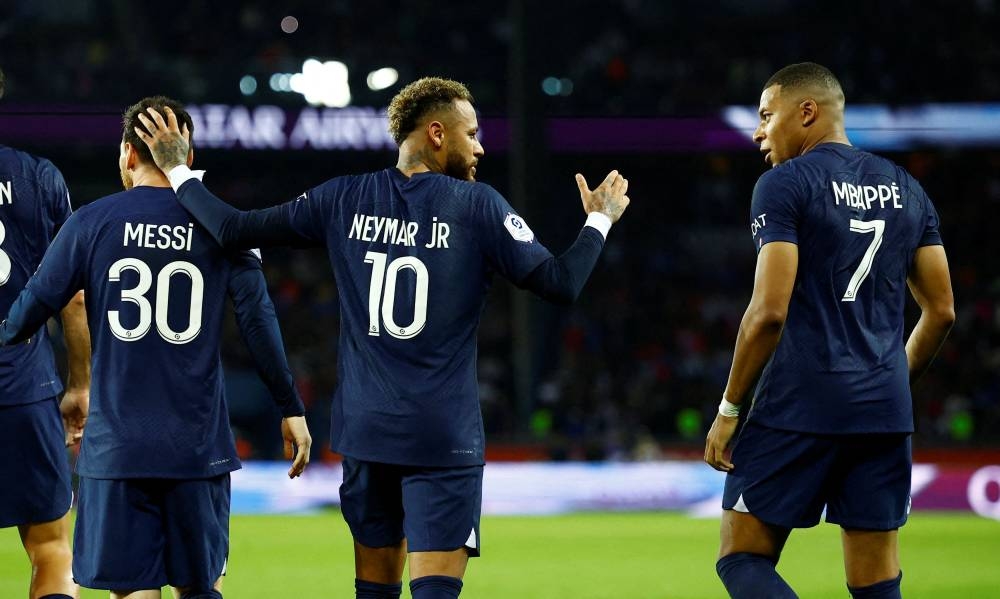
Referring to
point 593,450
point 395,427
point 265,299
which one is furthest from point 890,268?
point 593,450

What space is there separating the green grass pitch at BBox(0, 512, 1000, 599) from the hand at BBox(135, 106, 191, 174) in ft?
9.53

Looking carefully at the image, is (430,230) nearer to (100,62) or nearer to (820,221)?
(820,221)

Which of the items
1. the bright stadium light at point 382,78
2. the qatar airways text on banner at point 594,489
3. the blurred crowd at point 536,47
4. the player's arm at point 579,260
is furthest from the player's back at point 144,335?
the bright stadium light at point 382,78

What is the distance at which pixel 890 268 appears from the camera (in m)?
4.48

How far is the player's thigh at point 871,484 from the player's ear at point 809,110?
3.69 feet

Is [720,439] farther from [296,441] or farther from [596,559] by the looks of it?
[596,559]

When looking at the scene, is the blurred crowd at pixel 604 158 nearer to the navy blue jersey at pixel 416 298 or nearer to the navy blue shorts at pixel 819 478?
the navy blue shorts at pixel 819 478

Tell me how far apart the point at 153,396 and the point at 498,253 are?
1.24 metres

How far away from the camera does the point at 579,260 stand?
432cm

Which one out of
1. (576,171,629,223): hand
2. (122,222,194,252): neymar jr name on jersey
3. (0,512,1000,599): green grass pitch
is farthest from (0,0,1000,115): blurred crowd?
(122,222,194,252): neymar jr name on jersey

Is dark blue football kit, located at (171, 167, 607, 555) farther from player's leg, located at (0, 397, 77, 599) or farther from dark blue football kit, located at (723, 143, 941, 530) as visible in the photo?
player's leg, located at (0, 397, 77, 599)

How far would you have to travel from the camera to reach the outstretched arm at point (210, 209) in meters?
4.34

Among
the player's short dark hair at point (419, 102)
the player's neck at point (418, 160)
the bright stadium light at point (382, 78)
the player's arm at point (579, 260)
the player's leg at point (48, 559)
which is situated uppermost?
the bright stadium light at point (382, 78)

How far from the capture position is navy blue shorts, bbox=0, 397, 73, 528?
184 inches
